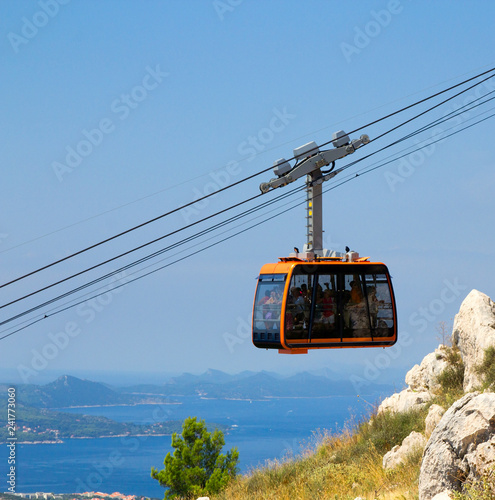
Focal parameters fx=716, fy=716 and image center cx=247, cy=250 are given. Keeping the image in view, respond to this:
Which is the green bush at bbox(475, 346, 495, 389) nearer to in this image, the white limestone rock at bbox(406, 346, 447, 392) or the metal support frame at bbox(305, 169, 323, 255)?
the white limestone rock at bbox(406, 346, 447, 392)

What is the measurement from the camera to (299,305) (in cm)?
1703

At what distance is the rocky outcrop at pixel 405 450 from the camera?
18.7 m

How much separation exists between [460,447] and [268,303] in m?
7.19

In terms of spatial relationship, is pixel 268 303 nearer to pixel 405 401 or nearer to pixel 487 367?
pixel 487 367

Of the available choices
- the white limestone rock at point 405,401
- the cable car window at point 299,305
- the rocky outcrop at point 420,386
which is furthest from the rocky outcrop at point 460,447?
the rocky outcrop at point 420,386

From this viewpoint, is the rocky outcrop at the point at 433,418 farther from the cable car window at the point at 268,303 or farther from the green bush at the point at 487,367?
the cable car window at the point at 268,303

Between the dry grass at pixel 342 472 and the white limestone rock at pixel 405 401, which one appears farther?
the white limestone rock at pixel 405 401

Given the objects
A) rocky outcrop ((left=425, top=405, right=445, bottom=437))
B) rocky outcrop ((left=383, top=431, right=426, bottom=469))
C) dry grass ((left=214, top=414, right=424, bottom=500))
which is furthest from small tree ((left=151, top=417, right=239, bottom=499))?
rocky outcrop ((left=383, top=431, right=426, bottom=469))

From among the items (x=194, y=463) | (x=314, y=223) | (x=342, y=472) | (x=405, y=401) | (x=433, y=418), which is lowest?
(x=194, y=463)

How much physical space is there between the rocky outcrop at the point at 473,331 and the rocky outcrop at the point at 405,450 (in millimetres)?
4352

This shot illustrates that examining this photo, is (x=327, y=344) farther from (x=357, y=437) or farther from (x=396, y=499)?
(x=357, y=437)

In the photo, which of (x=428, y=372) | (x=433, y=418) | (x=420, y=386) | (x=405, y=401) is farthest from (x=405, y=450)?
(x=428, y=372)

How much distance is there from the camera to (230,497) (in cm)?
2136

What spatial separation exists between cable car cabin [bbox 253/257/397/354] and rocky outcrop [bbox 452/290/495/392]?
679 centimetres
